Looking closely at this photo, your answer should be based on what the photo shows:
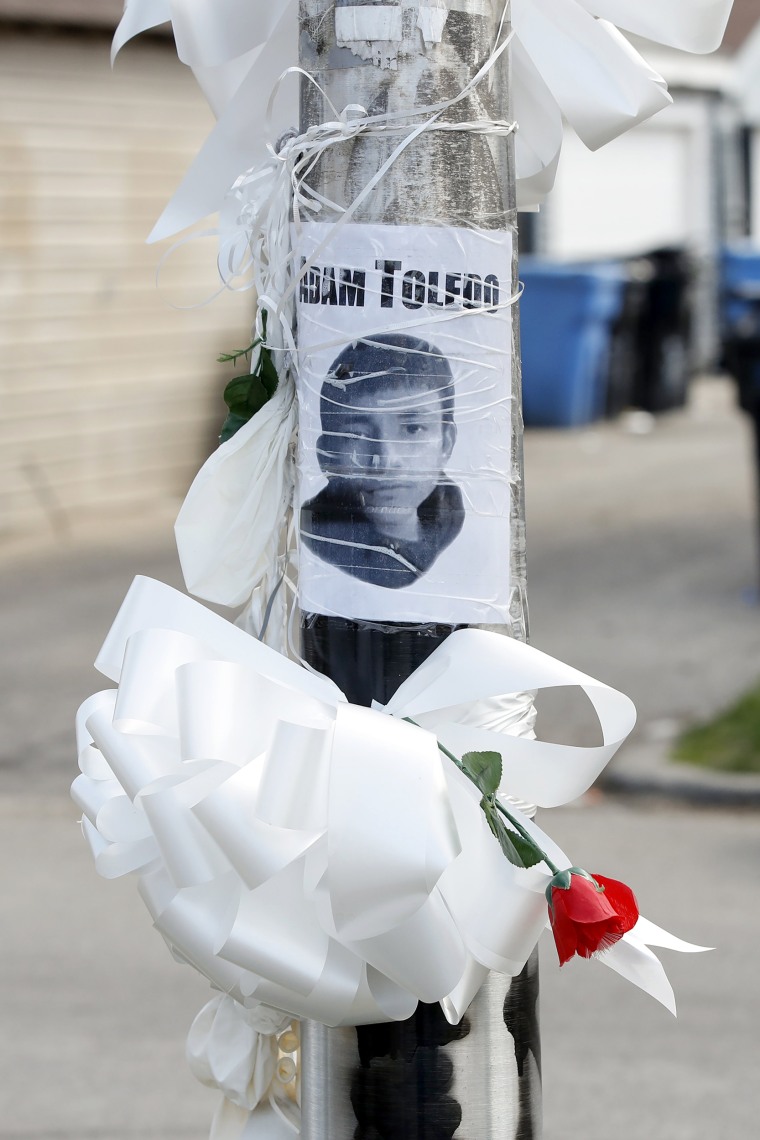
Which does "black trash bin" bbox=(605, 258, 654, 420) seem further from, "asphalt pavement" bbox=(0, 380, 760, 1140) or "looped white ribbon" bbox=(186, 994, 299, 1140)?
"looped white ribbon" bbox=(186, 994, 299, 1140)

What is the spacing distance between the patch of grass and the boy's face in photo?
4.47 m

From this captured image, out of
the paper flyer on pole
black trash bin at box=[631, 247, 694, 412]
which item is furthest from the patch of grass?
black trash bin at box=[631, 247, 694, 412]

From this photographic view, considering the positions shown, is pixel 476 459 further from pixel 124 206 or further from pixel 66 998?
pixel 124 206

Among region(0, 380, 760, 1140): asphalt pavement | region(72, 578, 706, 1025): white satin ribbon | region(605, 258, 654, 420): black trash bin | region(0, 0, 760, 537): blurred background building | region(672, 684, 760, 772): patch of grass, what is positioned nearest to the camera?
region(72, 578, 706, 1025): white satin ribbon

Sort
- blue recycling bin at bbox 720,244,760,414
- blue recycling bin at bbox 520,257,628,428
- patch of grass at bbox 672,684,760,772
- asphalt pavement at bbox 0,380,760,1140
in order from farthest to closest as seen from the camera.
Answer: blue recycling bin at bbox 520,257,628,428, blue recycling bin at bbox 720,244,760,414, patch of grass at bbox 672,684,760,772, asphalt pavement at bbox 0,380,760,1140

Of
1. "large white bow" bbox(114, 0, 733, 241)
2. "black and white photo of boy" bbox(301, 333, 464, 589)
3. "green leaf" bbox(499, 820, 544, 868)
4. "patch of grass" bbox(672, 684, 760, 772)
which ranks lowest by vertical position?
"patch of grass" bbox(672, 684, 760, 772)

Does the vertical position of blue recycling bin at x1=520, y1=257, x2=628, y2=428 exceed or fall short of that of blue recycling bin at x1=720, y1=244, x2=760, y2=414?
it falls short

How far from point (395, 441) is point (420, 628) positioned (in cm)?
21

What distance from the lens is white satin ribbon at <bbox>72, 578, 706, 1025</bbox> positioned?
155cm

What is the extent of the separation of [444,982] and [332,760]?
258 millimetres

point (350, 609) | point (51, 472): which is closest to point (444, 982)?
point (350, 609)

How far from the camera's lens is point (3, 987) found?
445cm

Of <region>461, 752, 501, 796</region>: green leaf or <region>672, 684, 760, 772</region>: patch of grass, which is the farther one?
<region>672, 684, 760, 772</region>: patch of grass

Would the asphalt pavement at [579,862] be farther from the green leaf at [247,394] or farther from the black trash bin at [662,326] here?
the black trash bin at [662,326]
